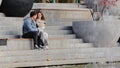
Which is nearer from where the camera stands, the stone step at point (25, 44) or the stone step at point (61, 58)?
the stone step at point (61, 58)

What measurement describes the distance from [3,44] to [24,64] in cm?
87

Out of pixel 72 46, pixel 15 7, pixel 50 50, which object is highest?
pixel 15 7

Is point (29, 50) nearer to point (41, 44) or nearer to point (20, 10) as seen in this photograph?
point (41, 44)

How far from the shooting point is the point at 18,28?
15.7 m

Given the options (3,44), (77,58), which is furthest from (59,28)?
(3,44)

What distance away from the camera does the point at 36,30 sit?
14203mm

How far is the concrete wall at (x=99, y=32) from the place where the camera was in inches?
635

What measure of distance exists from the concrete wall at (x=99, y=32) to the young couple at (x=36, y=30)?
1.89 m

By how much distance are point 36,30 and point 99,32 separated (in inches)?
109

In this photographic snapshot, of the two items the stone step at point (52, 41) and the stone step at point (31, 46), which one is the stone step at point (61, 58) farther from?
the stone step at point (52, 41)

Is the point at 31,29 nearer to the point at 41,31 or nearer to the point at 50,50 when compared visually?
the point at 41,31

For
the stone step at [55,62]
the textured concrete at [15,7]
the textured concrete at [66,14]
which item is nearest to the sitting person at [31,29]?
the stone step at [55,62]

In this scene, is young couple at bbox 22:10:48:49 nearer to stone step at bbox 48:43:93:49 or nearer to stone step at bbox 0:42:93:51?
stone step at bbox 0:42:93:51

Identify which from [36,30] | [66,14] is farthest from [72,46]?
[66,14]
